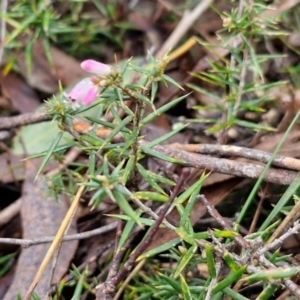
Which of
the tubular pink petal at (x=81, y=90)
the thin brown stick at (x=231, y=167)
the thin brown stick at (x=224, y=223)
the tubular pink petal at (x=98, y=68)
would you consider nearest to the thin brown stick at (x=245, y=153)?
the thin brown stick at (x=231, y=167)

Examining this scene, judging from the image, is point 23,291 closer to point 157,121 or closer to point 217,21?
point 157,121

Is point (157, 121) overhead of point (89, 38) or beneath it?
beneath

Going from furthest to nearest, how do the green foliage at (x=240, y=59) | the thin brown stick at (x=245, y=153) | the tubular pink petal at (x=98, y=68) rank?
the green foliage at (x=240, y=59), the thin brown stick at (x=245, y=153), the tubular pink petal at (x=98, y=68)

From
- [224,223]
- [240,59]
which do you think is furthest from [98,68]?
[240,59]

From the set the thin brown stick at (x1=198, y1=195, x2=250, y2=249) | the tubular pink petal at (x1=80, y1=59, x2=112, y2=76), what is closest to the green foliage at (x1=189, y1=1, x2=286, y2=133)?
the thin brown stick at (x1=198, y1=195, x2=250, y2=249)

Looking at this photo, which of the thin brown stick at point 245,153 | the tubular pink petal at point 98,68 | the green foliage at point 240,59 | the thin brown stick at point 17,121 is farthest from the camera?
the thin brown stick at point 17,121

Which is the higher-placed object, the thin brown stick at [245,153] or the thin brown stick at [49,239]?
the thin brown stick at [245,153]

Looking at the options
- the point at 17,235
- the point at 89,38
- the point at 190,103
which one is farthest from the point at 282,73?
the point at 17,235

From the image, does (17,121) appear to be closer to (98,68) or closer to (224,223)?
(98,68)

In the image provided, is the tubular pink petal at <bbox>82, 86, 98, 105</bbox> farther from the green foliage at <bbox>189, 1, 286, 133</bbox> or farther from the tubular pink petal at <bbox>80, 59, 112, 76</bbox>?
the green foliage at <bbox>189, 1, 286, 133</bbox>

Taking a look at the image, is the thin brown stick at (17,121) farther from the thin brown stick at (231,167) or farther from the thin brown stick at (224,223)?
the thin brown stick at (224,223)

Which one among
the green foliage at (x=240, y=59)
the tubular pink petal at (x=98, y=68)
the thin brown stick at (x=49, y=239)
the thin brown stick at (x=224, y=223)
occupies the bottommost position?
the thin brown stick at (x=49, y=239)
